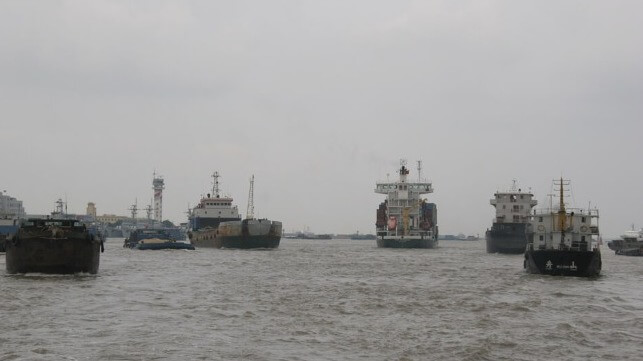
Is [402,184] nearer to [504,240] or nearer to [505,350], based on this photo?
[504,240]

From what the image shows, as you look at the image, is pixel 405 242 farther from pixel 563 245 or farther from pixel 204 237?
pixel 563 245

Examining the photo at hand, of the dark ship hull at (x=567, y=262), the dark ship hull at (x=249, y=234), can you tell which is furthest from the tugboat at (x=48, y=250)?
the dark ship hull at (x=249, y=234)

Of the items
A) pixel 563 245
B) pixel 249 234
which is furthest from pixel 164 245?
pixel 563 245

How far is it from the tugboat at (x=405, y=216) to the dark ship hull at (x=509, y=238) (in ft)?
84.7

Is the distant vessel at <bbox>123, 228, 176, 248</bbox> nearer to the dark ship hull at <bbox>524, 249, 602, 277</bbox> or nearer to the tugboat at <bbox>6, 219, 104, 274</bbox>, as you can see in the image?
the tugboat at <bbox>6, 219, 104, 274</bbox>

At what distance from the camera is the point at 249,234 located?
4139 inches

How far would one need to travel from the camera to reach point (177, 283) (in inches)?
1647

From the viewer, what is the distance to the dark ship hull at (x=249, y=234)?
10506 cm

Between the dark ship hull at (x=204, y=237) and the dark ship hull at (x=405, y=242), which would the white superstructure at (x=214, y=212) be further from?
the dark ship hull at (x=405, y=242)

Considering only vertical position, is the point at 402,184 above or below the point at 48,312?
above

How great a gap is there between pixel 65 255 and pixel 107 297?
1176 cm

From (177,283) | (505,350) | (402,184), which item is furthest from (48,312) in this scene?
(402,184)

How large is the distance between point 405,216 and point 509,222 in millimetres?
31652

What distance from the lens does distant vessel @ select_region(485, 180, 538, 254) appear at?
108250mm
